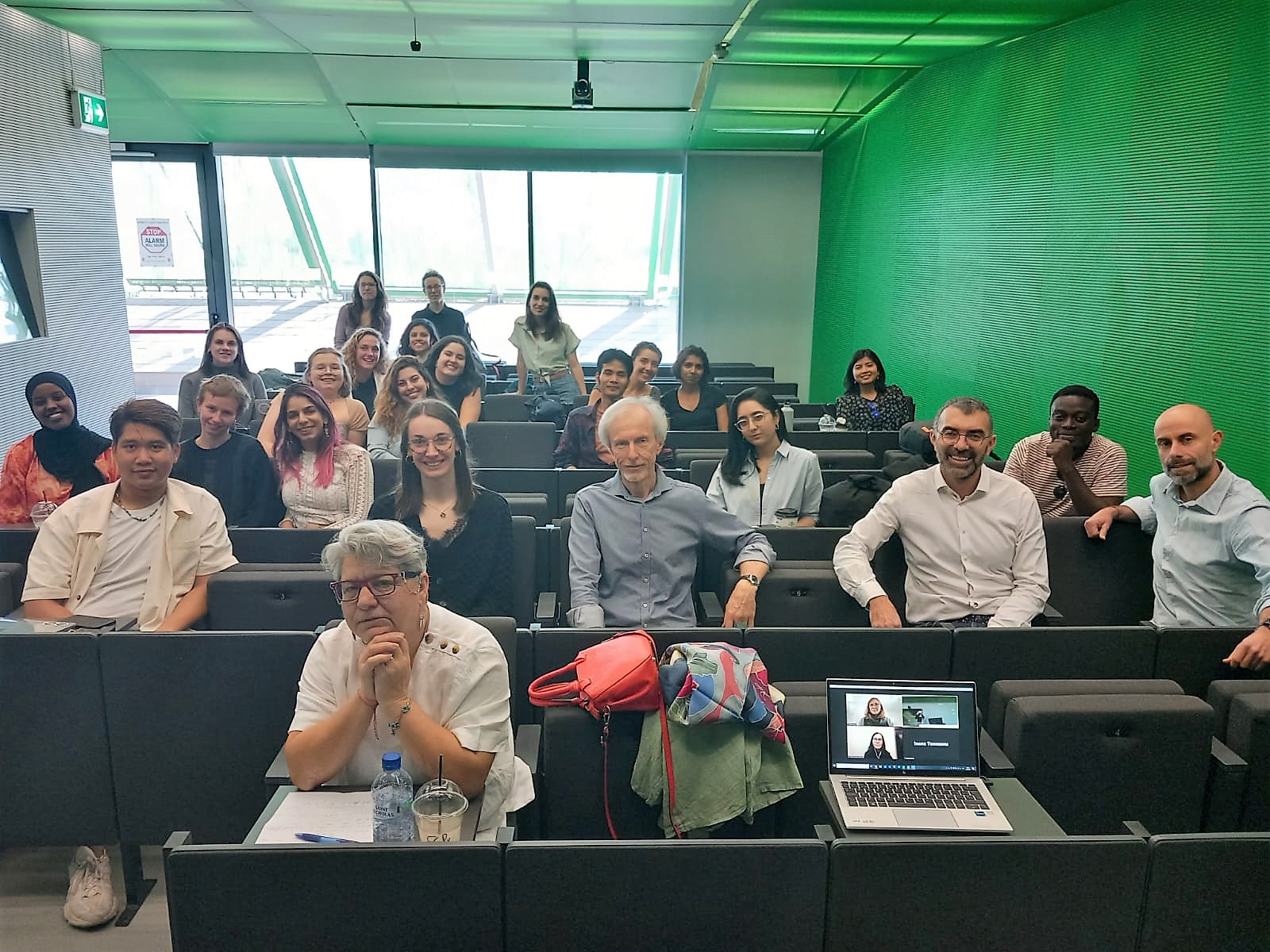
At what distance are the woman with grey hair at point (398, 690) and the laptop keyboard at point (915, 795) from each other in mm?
762

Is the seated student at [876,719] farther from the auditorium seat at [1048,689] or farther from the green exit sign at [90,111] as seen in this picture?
the green exit sign at [90,111]

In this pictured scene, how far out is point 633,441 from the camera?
328cm

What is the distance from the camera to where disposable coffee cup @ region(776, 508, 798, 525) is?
417cm

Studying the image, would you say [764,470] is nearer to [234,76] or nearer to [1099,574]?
[1099,574]

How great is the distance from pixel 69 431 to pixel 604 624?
2.66 metres

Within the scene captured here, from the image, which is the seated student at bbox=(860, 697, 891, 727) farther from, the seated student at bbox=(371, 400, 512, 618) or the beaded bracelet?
the seated student at bbox=(371, 400, 512, 618)

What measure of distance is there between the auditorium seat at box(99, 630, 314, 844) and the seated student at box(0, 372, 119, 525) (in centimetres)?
166

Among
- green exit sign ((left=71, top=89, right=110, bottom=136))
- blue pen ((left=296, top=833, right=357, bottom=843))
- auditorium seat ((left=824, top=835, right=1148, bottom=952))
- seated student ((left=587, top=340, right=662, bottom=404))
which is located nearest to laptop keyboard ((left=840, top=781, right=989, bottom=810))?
auditorium seat ((left=824, top=835, right=1148, bottom=952))

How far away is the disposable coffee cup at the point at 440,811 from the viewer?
6.13ft

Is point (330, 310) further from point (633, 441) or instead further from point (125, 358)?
point (633, 441)

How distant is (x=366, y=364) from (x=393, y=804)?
4291 millimetres

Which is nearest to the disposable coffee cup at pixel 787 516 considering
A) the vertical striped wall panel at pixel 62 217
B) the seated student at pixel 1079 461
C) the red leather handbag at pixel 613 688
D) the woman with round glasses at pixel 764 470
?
the woman with round glasses at pixel 764 470

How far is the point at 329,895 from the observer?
1644 mm

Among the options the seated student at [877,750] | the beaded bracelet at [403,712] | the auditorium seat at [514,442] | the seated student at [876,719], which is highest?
the auditorium seat at [514,442]
